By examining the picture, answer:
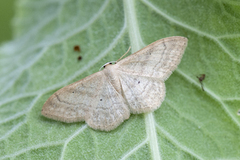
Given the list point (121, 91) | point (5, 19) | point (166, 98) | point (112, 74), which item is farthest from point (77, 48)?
point (5, 19)

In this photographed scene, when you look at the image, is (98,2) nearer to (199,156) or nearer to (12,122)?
(12,122)

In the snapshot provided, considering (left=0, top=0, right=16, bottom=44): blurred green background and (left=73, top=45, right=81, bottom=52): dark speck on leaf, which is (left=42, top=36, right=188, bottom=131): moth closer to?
(left=73, top=45, right=81, bottom=52): dark speck on leaf

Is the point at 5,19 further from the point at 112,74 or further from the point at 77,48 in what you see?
the point at 112,74

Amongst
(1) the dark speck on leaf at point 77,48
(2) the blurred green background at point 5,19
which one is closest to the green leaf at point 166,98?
(1) the dark speck on leaf at point 77,48

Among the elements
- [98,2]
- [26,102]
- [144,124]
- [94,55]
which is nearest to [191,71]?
[144,124]

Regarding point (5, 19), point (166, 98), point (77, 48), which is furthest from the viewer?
point (5, 19)

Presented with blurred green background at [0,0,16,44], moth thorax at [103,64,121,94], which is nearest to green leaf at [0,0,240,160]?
moth thorax at [103,64,121,94]

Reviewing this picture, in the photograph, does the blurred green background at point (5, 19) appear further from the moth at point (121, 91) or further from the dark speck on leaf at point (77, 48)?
the moth at point (121, 91)
